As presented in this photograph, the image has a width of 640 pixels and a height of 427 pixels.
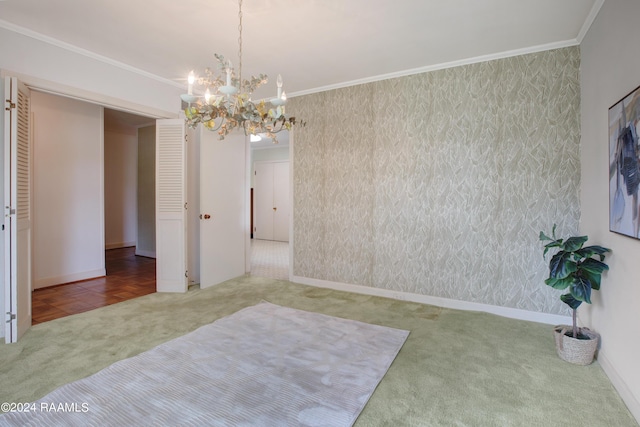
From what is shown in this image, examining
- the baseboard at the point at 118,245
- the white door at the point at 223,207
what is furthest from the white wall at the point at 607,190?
the baseboard at the point at 118,245

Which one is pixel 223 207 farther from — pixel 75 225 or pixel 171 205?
pixel 75 225

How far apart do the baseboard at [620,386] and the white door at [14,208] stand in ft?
14.6

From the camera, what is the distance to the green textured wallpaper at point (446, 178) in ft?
10.4

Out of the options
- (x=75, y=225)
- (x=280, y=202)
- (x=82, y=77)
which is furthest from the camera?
(x=280, y=202)

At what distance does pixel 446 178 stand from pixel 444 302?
1.44 meters

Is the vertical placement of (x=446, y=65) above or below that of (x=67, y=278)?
above

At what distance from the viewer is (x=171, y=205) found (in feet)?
13.6

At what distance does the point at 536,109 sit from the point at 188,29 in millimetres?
3464

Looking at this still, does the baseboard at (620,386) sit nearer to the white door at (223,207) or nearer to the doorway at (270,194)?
the white door at (223,207)

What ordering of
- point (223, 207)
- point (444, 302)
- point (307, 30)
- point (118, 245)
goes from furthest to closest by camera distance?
1. point (118, 245)
2. point (223, 207)
3. point (444, 302)
4. point (307, 30)

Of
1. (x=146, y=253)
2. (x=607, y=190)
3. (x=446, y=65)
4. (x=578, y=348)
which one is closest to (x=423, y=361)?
(x=578, y=348)

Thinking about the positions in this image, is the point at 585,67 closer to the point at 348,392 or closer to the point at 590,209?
the point at 590,209

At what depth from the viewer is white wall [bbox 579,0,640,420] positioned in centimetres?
193

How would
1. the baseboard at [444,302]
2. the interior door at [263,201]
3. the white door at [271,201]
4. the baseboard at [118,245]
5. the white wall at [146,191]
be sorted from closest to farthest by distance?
the baseboard at [444,302], the white wall at [146,191], the baseboard at [118,245], the white door at [271,201], the interior door at [263,201]
